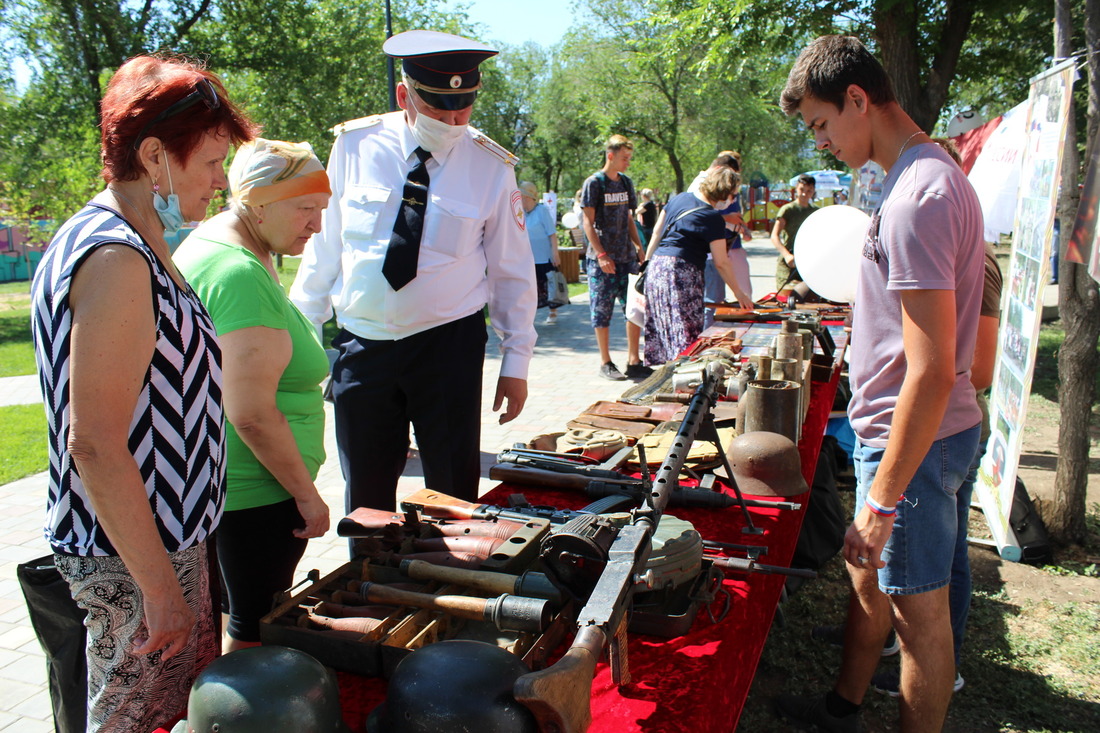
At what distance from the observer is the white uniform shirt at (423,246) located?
2641mm

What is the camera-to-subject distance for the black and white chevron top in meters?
1.38

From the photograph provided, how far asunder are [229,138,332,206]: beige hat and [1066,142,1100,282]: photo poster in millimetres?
3242

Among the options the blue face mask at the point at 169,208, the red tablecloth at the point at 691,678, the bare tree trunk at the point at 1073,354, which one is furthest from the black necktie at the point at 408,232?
the bare tree trunk at the point at 1073,354

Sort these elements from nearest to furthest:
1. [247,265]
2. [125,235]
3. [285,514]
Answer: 1. [125,235]
2. [247,265]
3. [285,514]

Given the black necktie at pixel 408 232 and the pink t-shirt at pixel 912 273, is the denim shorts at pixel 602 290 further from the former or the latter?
the pink t-shirt at pixel 912 273

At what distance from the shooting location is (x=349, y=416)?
8.93 feet

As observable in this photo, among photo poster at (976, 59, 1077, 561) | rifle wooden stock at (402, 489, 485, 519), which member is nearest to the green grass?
rifle wooden stock at (402, 489, 485, 519)

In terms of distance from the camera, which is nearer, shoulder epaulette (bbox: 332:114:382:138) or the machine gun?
the machine gun

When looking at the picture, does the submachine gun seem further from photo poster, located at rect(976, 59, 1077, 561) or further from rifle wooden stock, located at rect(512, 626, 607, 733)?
photo poster, located at rect(976, 59, 1077, 561)

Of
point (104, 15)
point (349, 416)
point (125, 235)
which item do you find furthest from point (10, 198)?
point (125, 235)

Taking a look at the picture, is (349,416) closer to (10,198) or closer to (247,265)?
(247,265)

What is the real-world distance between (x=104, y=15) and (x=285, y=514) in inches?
513

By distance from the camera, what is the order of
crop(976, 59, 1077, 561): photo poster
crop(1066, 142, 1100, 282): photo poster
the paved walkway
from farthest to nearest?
crop(976, 59, 1077, 561): photo poster → crop(1066, 142, 1100, 282): photo poster → the paved walkway

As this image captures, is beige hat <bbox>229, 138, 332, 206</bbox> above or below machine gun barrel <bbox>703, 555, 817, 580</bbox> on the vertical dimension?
above
